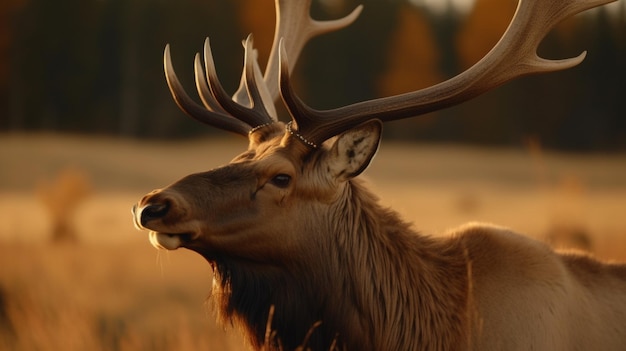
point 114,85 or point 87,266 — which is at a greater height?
point 114,85

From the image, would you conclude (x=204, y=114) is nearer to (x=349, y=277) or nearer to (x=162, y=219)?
(x=162, y=219)

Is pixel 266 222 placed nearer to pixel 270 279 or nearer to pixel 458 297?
pixel 270 279

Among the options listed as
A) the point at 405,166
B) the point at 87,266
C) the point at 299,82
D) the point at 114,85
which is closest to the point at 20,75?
the point at 114,85

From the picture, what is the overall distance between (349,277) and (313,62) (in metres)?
36.3

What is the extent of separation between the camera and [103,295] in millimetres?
10094

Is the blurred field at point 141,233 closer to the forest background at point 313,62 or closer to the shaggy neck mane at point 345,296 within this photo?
the shaggy neck mane at point 345,296

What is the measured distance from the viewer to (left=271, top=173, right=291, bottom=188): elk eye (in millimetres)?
3977

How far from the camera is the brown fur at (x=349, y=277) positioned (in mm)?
3936

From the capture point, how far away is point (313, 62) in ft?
131

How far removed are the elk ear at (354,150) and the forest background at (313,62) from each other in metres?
30.9

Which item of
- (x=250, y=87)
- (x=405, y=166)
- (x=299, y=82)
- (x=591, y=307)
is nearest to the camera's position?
(x=591, y=307)

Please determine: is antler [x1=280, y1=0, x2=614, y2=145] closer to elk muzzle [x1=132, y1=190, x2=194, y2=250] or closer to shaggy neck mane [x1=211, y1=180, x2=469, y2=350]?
shaggy neck mane [x1=211, y1=180, x2=469, y2=350]

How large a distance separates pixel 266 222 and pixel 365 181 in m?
0.72

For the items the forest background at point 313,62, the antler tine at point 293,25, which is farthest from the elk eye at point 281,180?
the forest background at point 313,62
